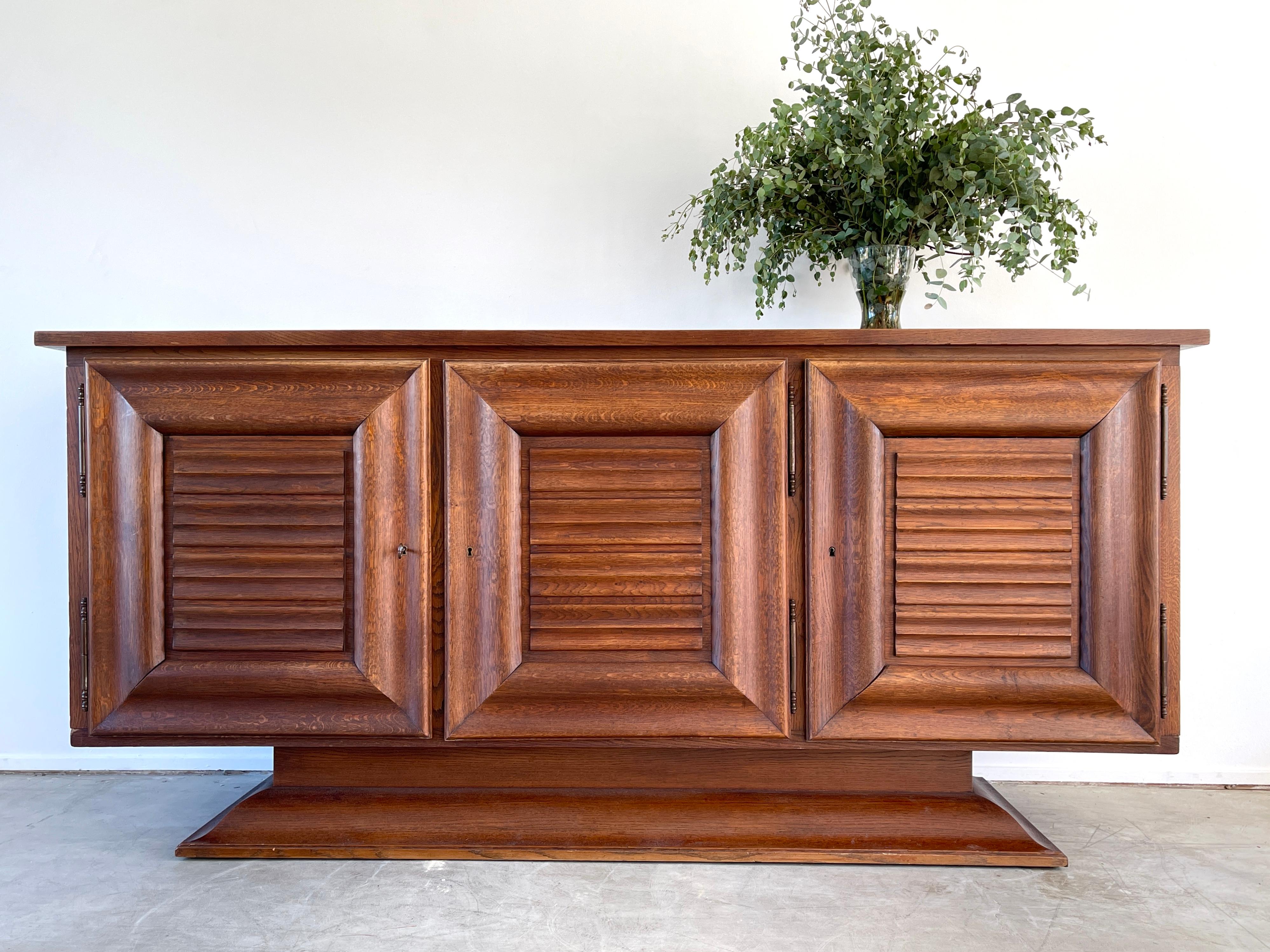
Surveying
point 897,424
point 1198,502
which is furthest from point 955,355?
point 1198,502

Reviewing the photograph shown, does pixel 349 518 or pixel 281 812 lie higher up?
pixel 349 518

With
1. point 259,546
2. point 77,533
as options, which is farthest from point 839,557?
point 77,533

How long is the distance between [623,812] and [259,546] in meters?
0.82

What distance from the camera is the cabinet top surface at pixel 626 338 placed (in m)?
1.42

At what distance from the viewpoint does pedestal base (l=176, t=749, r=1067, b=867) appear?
4.88ft

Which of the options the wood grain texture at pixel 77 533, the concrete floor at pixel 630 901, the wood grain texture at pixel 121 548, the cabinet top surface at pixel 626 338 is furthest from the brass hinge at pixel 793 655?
the wood grain texture at pixel 77 533

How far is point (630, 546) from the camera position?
1471 millimetres

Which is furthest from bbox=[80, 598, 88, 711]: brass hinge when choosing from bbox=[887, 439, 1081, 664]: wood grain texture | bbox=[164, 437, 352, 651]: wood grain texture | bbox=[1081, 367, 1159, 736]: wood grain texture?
bbox=[1081, 367, 1159, 736]: wood grain texture

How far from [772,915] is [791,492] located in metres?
0.68

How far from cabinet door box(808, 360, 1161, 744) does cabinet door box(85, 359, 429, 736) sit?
0.73 meters

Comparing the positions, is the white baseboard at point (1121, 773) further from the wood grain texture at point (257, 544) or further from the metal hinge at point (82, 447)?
the metal hinge at point (82, 447)

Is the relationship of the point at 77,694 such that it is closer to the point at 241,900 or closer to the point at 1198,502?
the point at 241,900

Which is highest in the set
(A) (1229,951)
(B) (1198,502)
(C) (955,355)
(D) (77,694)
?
(C) (955,355)

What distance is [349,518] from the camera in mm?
1481
